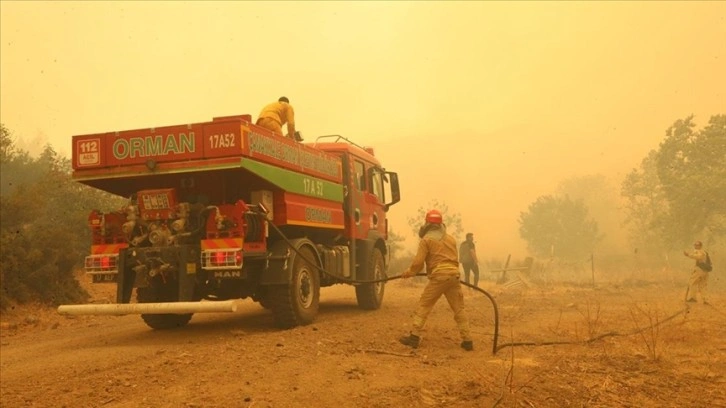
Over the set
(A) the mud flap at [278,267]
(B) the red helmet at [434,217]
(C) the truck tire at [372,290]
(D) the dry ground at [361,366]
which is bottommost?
(D) the dry ground at [361,366]

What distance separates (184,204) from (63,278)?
9.26 metres

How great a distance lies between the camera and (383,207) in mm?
12664

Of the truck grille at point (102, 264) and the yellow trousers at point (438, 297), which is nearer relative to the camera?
the yellow trousers at point (438, 297)

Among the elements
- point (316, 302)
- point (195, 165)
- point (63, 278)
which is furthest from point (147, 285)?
point (63, 278)

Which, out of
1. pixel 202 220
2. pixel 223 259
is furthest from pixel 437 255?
pixel 202 220

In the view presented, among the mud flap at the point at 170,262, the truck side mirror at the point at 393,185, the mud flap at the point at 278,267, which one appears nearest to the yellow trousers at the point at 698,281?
the truck side mirror at the point at 393,185

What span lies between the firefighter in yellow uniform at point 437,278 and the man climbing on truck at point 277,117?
317 cm

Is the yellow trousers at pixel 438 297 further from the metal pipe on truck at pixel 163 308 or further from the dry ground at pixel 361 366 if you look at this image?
the metal pipe on truck at pixel 163 308

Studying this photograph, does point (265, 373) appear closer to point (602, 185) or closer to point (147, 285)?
point (147, 285)

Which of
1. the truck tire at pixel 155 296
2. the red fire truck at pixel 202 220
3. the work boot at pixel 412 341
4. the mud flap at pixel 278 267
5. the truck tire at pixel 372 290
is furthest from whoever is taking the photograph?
the truck tire at pixel 372 290

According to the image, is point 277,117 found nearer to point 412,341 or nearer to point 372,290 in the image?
point 372,290

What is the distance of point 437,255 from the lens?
7.25 m

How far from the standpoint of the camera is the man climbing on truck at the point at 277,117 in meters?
9.04

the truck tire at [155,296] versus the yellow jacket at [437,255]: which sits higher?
the yellow jacket at [437,255]
